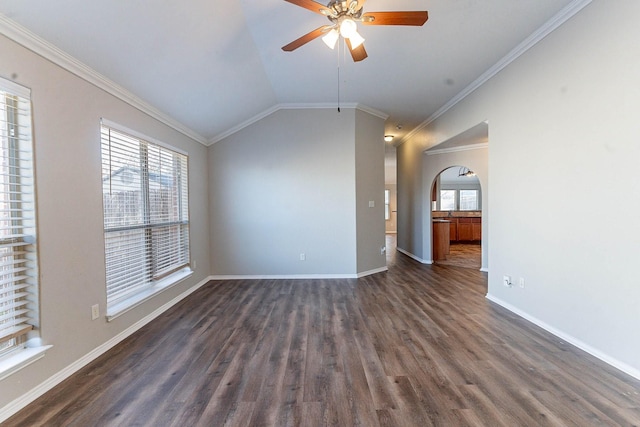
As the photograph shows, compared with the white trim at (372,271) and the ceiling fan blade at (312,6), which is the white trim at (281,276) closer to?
the white trim at (372,271)

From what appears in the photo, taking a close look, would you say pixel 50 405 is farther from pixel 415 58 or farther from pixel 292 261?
pixel 415 58

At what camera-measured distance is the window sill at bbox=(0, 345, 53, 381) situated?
161 cm

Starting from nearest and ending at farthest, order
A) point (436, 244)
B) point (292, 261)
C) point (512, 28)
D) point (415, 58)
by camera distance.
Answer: point (512, 28), point (415, 58), point (292, 261), point (436, 244)

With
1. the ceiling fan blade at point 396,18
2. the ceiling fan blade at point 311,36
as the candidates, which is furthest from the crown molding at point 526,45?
the ceiling fan blade at point 311,36

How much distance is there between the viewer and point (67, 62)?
206 centimetres

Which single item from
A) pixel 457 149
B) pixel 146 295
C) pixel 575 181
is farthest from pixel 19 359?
pixel 457 149

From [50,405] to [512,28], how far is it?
477 cm

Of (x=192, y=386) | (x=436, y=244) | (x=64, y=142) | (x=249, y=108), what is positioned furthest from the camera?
(x=436, y=244)

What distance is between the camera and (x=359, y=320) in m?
3.01

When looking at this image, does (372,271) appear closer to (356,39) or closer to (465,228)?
(356,39)

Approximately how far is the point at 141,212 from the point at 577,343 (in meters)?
4.46

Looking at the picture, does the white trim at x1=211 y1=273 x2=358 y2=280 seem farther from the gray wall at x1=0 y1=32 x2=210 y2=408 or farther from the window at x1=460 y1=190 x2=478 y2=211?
the window at x1=460 y1=190 x2=478 y2=211

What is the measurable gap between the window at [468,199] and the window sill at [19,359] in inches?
462

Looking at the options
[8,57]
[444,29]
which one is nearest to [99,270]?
[8,57]
